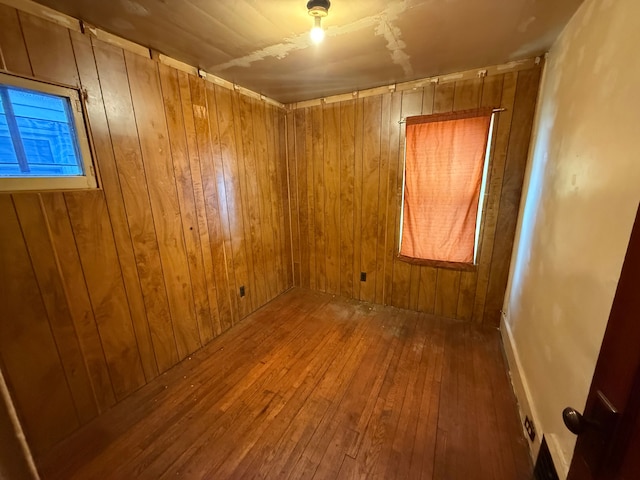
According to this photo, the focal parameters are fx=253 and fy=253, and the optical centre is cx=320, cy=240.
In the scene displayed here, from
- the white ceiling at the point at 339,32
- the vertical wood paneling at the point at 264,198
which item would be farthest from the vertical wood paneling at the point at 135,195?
Result: the vertical wood paneling at the point at 264,198

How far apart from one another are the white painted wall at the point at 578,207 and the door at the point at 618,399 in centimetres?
39

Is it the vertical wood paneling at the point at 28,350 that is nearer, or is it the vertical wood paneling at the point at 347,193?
the vertical wood paneling at the point at 28,350

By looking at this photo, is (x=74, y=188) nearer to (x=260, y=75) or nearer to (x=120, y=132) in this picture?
(x=120, y=132)

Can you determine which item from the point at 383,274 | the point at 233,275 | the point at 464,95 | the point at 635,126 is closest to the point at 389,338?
the point at 383,274

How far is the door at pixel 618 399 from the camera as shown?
47 cm

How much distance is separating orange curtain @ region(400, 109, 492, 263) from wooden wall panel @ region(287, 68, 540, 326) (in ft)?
0.31

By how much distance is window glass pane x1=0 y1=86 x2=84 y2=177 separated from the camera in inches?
47.1

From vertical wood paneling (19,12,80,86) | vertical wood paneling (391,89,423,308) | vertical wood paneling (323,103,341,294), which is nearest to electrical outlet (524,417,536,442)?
vertical wood paneling (391,89,423,308)

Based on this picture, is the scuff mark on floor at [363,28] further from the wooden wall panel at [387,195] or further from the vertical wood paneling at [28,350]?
the vertical wood paneling at [28,350]

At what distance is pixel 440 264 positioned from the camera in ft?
8.16

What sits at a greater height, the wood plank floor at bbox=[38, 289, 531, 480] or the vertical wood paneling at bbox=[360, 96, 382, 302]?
the vertical wood paneling at bbox=[360, 96, 382, 302]

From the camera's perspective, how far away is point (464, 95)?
212cm

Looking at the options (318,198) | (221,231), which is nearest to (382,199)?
(318,198)

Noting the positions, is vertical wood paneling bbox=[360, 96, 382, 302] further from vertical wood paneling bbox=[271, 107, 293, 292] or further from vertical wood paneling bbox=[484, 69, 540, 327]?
vertical wood paneling bbox=[484, 69, 540, 327]
